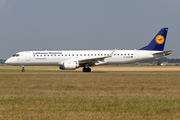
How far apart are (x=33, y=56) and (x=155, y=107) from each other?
31505 millimetres

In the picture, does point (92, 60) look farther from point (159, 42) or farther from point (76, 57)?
point (159, 42)

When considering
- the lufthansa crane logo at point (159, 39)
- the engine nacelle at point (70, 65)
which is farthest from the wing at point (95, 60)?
the lufthansa crane logo at point (159, 39)

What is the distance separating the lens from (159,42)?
4216 centimetres

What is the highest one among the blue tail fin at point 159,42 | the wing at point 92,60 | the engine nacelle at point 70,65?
the blue tail fin at point 159,42

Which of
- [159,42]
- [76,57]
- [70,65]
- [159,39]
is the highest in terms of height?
[159,39]

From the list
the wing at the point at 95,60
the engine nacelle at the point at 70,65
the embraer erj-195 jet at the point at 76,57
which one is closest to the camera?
the engine nacelle at the point at 70,65

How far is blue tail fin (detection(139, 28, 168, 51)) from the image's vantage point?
138 feet

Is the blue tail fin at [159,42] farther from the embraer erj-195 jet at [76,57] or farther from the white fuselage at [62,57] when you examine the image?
the white fuselage at [62,57]

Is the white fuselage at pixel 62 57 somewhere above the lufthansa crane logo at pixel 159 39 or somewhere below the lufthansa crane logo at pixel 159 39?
below

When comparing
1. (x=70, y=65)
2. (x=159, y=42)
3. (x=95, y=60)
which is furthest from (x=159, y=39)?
(x=70, y=65)

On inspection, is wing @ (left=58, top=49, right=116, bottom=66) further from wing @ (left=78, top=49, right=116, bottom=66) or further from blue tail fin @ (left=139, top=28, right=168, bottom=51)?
blue tail fin @ (left=139, top=28, right=168, bottom=51)

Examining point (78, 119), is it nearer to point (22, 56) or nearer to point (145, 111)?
point (145, 111)

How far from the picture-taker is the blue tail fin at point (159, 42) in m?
42.1

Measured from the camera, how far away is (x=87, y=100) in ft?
39.0
